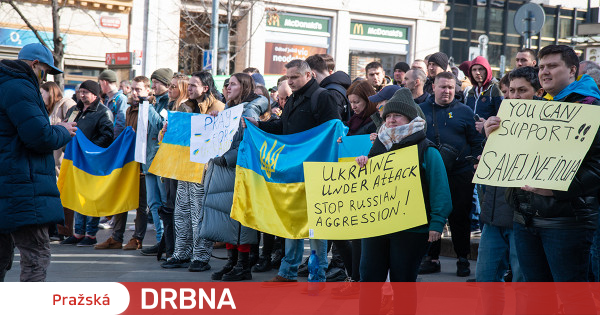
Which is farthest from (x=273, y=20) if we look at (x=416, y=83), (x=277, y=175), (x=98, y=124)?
(x=277, y=175)

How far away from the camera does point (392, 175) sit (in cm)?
498

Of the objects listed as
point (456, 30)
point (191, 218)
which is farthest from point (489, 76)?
point (456, 30)

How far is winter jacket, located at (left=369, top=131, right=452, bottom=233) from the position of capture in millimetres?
4875

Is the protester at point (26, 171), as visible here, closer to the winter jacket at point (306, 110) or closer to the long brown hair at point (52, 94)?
the winter jacket at point (306, 110)

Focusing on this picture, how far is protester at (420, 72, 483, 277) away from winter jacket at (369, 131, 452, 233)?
242cm

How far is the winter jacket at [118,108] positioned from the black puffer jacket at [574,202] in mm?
6730

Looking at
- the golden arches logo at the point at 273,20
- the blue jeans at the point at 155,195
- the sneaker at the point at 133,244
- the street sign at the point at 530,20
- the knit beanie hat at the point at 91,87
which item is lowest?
the sneaker at the point at 133,244

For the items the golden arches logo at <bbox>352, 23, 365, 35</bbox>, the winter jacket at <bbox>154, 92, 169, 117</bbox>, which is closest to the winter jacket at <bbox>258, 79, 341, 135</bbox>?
the winter jacket at <bbox>154, 92, 169, 117</bbox>

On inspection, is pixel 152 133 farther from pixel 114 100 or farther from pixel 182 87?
pixel 114 100

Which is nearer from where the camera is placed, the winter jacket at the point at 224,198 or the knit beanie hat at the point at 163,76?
the winter jacket at the point at 224,198

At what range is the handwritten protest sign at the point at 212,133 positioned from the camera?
7.54 m

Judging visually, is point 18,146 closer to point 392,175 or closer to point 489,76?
point 392,175

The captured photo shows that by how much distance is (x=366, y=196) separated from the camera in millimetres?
5160

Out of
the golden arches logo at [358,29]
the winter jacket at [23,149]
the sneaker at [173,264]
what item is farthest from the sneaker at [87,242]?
the golden arches logo at [358,29]
